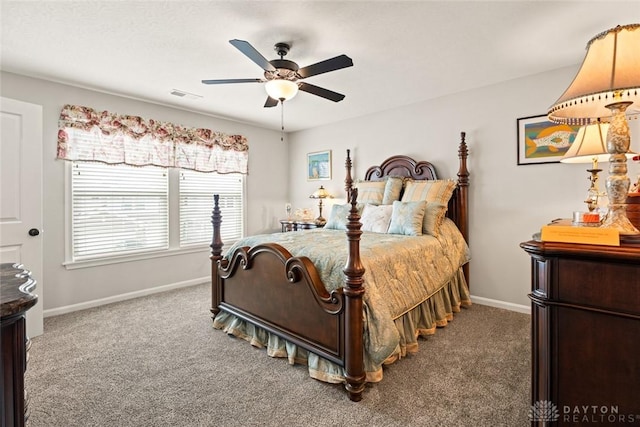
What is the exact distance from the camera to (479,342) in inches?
103

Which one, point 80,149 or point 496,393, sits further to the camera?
point 80,149

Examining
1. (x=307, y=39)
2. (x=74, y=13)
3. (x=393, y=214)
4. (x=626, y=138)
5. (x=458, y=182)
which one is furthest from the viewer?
(x=458, y=182)

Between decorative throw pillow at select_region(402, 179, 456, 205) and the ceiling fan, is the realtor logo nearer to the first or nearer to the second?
the ceiling fan

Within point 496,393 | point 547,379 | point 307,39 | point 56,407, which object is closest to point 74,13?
point 307,39

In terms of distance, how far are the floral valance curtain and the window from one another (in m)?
0.12

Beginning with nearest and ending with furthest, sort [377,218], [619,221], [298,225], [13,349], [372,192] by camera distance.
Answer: [13,349]
[619,221]
[377,218]
[372,192]
[298,225]

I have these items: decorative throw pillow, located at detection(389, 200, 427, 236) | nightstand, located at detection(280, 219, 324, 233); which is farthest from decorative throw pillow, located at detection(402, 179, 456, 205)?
nightstand, located at detection(280, 219, 324, 233)

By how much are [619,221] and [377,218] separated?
2.40m

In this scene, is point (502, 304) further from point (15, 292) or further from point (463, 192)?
point (15, 292)

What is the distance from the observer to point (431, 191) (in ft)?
11.6

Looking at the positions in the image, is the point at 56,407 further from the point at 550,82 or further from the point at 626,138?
the point at 550,82

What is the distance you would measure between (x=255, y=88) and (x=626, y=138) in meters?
3.23

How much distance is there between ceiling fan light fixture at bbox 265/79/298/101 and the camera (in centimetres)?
244

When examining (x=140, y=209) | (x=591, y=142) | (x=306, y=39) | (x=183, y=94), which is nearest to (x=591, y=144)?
(x=591, y=142)
